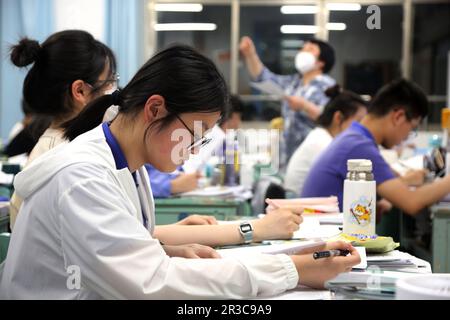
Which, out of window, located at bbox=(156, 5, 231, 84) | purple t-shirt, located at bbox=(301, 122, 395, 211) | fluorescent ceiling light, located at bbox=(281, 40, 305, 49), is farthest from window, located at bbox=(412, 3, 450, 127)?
purple t-shirt, located at bbox=(301, 122, 395, 211)

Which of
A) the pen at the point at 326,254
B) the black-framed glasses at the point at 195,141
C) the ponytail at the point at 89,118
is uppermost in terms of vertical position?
the ponytail at the point at 89,118

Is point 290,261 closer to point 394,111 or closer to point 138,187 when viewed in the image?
point 138,187

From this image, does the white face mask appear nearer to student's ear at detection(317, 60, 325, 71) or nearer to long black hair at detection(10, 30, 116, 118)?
student's ear at detection(317, 60, 325, 71)

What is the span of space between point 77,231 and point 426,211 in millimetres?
2134


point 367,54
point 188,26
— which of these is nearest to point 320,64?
point 367,54

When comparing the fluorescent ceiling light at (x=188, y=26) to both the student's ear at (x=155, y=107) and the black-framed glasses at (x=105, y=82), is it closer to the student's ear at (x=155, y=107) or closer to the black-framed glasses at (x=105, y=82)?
the black-framed glasses at (x=105, y=82)

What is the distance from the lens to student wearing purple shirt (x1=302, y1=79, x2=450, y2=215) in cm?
229

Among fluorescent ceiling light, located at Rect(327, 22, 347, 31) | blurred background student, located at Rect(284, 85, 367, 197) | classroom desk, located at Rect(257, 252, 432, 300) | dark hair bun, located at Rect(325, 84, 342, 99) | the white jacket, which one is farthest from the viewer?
fluorescent ceiling light, located at Rect(327, 22, 347, 31)

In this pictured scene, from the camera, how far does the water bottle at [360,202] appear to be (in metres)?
1.50

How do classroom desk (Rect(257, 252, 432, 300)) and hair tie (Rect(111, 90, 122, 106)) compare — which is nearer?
classroom desk (Rect(257, 252, 432, 300))

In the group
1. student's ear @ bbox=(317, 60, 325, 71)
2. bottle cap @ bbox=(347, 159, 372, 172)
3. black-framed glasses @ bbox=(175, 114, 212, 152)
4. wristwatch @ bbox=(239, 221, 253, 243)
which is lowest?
wristwatch @ bbox=(239, 221, 253, 243)

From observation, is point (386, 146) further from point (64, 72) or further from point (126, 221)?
point (126, 221)

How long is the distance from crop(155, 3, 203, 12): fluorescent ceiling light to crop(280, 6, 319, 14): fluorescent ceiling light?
0.90 meters

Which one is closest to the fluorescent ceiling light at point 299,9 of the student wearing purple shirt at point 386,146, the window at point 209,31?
the window at point 209,31
